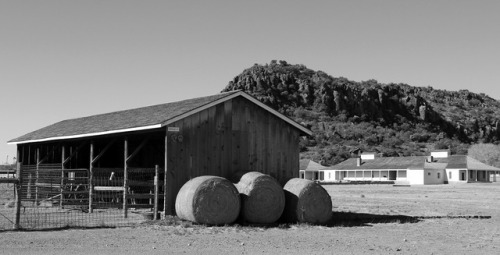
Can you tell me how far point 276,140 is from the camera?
22.7 m

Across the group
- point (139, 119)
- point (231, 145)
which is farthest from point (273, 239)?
point (139, 119)

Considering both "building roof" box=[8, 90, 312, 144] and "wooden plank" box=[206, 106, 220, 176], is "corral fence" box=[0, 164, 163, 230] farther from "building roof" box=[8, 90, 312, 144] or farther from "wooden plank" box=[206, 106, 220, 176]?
"wooden plank" box=[206, 106, 220, 176]

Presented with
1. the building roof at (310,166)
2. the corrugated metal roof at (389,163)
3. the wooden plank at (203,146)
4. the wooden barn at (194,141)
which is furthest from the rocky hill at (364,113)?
the wooden plank at (203,146)

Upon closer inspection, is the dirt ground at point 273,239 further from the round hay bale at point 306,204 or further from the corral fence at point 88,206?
the corral fence at point 88,206

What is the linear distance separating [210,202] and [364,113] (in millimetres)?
145554

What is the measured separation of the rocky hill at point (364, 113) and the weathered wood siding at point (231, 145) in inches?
3928

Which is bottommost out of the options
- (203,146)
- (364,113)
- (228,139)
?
(203,146)

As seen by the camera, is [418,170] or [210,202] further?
[418,170]

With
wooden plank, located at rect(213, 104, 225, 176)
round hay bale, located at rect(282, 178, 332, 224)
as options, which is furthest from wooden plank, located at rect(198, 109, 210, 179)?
round hay bale, located at rect(282, 178, 332, 224)

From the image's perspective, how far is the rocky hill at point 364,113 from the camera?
13738 cm

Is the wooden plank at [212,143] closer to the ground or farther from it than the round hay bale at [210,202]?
farther from it

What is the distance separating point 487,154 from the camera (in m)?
121

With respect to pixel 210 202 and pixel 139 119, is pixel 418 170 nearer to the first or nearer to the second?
pixel 139 119

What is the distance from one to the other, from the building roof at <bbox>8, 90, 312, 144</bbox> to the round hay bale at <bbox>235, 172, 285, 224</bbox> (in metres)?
3.27
